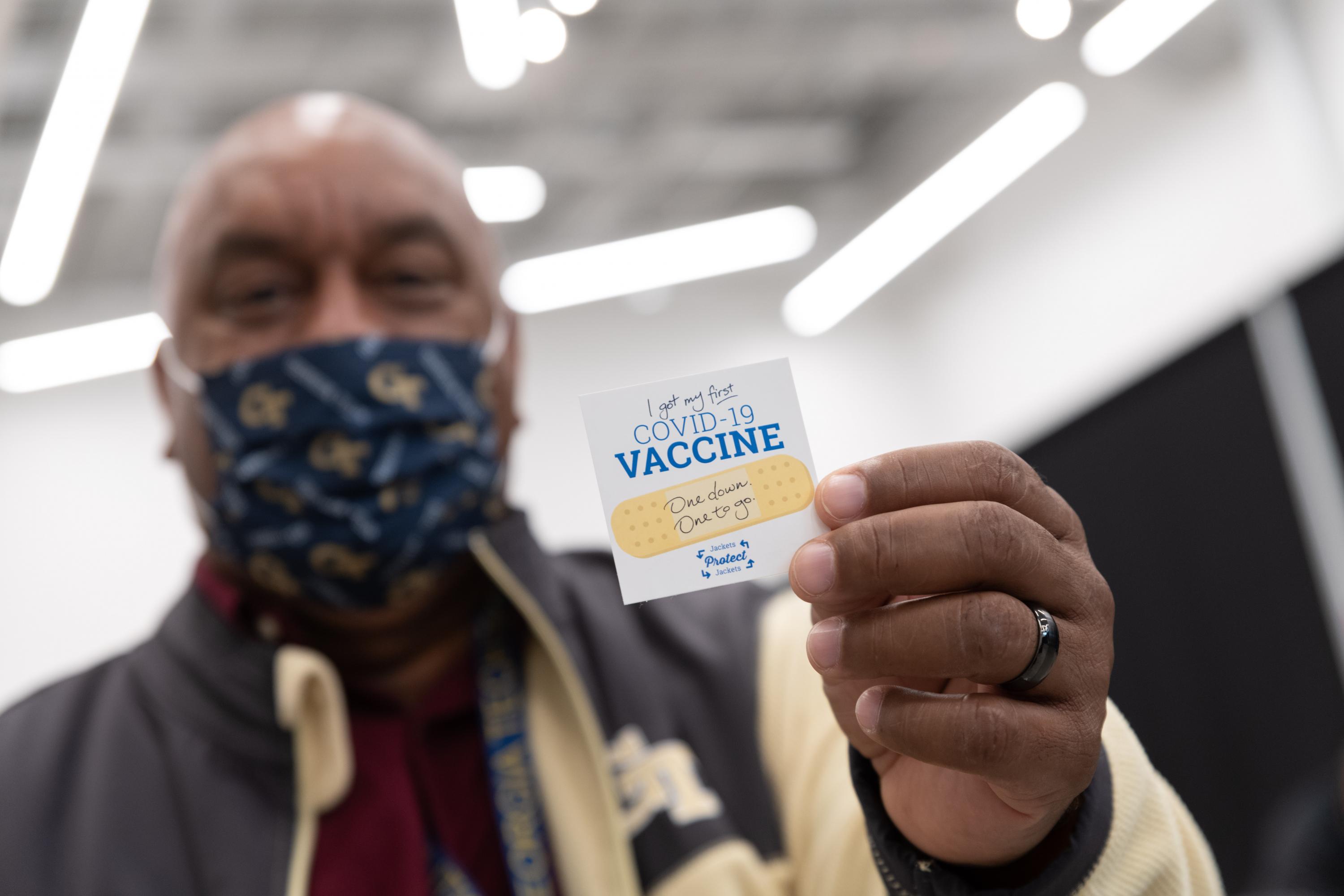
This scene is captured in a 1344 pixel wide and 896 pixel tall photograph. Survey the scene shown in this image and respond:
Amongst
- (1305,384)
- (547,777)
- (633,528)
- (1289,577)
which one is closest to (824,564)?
(633,528)

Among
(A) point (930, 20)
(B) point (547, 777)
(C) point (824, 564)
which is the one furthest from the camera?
(A) point (930, 20)

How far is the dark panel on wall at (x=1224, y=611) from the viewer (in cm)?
221

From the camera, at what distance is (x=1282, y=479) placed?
228cm

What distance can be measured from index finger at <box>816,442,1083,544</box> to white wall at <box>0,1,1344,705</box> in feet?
12.6

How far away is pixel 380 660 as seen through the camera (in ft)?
4.78

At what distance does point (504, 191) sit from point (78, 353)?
310 cm

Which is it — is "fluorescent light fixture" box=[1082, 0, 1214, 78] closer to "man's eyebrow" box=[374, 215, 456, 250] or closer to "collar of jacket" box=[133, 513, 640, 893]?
"man's eyebrow" box=[374, 215, 456, 250]

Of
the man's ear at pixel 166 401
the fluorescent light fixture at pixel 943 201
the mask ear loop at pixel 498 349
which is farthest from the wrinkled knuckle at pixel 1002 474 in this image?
the fluorescent light fixture at pixel 943 201

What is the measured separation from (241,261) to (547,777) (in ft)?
2.92

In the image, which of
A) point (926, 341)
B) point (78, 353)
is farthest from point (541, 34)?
point (926, 341)

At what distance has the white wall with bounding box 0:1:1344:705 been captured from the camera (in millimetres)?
5020

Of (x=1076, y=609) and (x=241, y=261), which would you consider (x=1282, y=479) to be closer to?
(x=1076, y=609)

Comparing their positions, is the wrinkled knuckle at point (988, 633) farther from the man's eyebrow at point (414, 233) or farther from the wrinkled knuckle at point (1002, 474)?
the man's eyebrow at point (414, 233)

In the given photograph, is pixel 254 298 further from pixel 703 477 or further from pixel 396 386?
pixel 703 477
